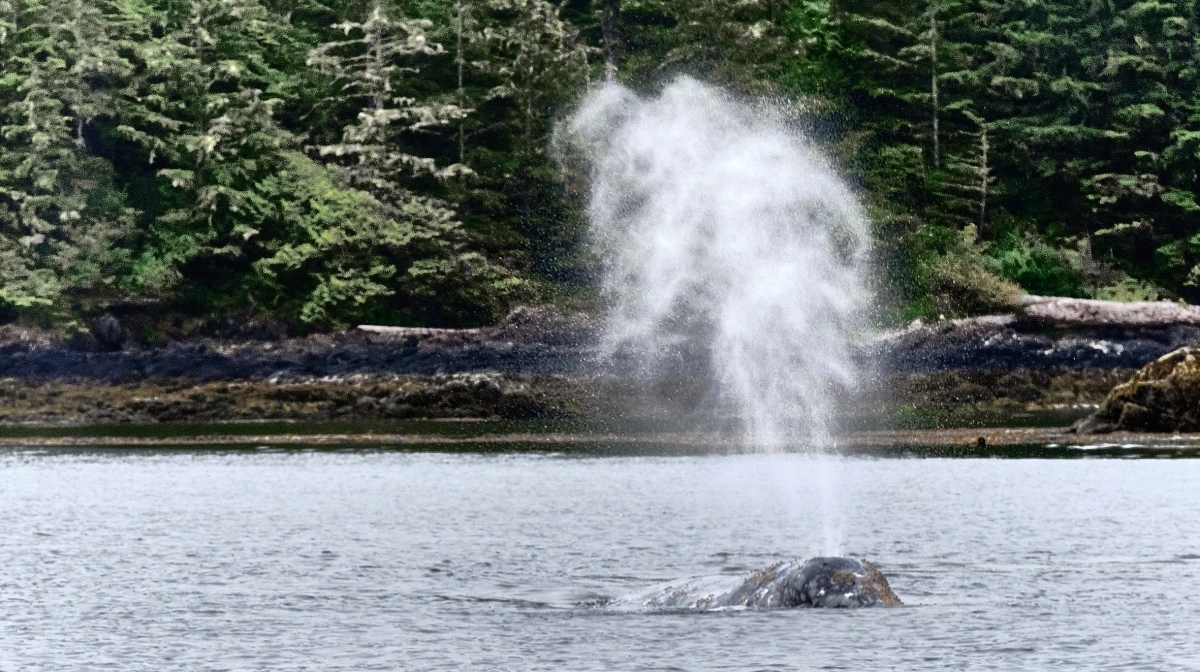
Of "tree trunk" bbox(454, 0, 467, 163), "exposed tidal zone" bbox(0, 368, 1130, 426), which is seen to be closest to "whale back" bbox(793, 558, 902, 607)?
"exposed tidal zone" bbox(0, 368, 1130, 426)

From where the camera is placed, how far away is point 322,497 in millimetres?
59875

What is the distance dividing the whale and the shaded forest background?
58280 millimetres

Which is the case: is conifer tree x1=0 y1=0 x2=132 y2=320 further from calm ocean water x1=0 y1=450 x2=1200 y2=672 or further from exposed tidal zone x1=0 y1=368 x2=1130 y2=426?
calm ocean water x1=0 y1=450 x2=1200 y2=672

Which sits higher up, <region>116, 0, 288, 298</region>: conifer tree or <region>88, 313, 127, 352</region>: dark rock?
<region>116, 0, 288, 298</region>: conifer tree

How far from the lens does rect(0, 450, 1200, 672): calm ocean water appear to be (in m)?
31.7

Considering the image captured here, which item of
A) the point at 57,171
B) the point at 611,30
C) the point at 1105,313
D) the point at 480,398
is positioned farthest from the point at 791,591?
the point at 611,30

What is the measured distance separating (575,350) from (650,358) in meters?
3.42

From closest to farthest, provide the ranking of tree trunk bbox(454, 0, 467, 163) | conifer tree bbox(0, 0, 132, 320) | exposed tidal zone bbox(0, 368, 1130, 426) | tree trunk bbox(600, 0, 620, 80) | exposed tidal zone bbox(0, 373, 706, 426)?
exposed tidal zone bbox(0, 368, 1130, 426)
exposed tidal zone bbox(0, 373, 706, 426)
conifer tree bbox(0, 0, 132, 320)
tree trunk bbox(454, 0, 467, 163)
tree trunk bbox(600, 0, 620, 80)

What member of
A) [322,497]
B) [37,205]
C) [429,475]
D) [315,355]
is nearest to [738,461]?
[429,475]

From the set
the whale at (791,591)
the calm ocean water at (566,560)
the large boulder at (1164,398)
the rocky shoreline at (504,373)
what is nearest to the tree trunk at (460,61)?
the rocky shoreline at (504,373)

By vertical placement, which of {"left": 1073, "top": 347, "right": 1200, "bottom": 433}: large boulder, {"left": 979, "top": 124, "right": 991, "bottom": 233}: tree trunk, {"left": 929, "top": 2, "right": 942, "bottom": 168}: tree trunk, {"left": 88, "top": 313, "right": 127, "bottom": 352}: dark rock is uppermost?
{"left": 929, "top": 2, "right": 942, "bottom": 168}: tree trunk

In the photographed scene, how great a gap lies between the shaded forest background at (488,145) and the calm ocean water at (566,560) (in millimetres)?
25903

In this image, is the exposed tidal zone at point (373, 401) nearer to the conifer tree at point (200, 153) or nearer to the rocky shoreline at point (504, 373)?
the rocky shoreline at point (504, 373)

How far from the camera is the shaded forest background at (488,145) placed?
96750 millimetres
